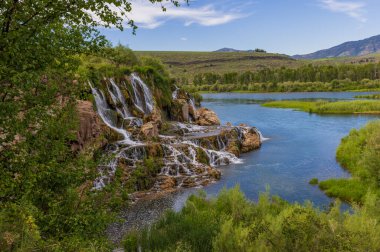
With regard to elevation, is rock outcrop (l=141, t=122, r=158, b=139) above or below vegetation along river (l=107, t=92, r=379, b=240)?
above

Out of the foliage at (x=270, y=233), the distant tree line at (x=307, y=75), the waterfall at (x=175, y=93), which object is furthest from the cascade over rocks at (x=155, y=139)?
the distant tree line at (x=307, y=75)

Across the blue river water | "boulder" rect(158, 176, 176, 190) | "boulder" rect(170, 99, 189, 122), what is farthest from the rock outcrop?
"boulder" rect(170, 99, 189, 122)

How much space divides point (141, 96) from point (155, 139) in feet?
35.5

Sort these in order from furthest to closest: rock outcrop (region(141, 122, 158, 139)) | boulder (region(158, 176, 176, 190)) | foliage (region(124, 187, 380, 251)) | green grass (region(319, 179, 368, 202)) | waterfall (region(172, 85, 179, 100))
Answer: waterfall (region(172, 85, 179, 100)), rock outcrop (region(141, 122, 158, 139)), boulder (region(158, 176, 176, 190)), green grass (region(319, 179, 368, 202)), foliage (region(124, 187, 380, 251))

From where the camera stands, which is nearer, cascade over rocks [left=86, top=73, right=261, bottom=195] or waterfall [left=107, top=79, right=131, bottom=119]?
cascade over rocks [left=86, top=73, right=261, bottom=195]

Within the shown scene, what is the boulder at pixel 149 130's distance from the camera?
32969 mm

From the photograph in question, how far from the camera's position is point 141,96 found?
41938 mm

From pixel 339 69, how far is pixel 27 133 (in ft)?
525

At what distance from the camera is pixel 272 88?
470 ft

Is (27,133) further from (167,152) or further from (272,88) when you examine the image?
(272,88)

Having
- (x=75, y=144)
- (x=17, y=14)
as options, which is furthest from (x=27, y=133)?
(x=75, y=144)

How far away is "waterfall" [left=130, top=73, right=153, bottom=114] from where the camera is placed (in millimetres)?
40875

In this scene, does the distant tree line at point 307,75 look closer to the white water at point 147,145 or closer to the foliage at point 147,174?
the white water at point 147,145

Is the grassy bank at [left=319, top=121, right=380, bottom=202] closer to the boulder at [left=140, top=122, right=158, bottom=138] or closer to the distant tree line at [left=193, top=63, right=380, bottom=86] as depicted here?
the boulder at [left=140, top=122, right=158, bottom=138]
